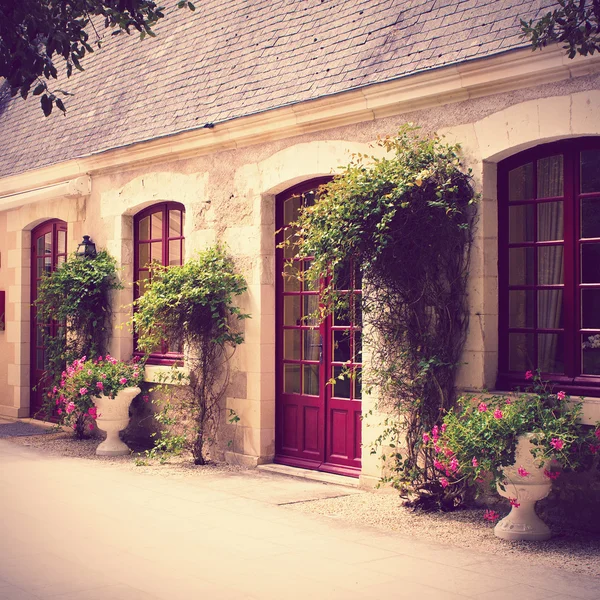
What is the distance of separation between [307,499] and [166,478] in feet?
5.26

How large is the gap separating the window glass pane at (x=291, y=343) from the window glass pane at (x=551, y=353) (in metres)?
2.71

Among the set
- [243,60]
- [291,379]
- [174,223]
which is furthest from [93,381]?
[243,60]

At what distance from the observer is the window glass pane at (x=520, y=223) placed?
679 centimetres

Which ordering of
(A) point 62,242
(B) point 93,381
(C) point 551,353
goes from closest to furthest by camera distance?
(C) point 551,353, (B) point 93,381, (A) point 62,242

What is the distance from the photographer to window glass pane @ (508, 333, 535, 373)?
678cm

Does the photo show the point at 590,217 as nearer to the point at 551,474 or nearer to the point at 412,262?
the point at 412,262

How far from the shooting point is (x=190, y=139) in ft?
30.9

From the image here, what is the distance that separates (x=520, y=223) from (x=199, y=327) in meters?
3.43

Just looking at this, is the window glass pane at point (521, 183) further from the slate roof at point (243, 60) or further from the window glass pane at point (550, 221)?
the slate roof at point (243, 60)

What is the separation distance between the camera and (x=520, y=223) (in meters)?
6.86

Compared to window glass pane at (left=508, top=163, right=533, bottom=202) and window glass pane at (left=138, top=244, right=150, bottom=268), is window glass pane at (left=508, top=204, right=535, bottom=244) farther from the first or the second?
window glass pane at (left=138, top=244, right=150, bottom=268)

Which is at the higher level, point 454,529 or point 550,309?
point 550,309

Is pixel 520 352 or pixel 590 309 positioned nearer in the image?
pixel 590 309

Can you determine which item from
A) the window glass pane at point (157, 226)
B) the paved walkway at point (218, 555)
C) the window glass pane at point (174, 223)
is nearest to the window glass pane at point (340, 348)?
the paved walkway at point (218, 555)
